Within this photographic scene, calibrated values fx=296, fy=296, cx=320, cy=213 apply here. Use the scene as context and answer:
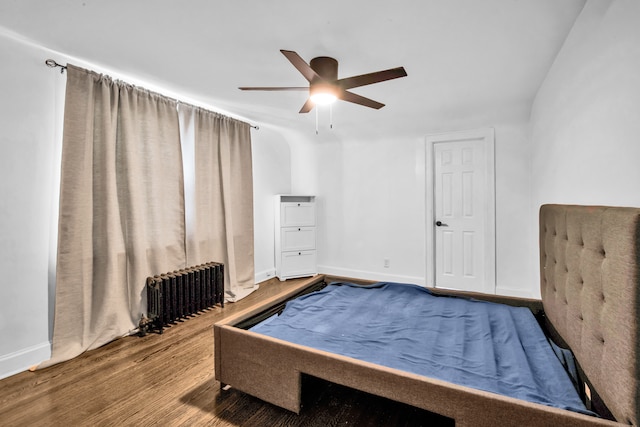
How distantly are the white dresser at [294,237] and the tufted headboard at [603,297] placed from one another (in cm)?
333

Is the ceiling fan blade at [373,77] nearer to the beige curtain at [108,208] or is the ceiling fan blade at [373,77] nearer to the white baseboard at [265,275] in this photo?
the beige curtain at [108,208]

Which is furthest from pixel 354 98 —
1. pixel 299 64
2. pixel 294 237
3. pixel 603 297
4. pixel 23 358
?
pixel 23 358

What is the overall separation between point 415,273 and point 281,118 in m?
2.80

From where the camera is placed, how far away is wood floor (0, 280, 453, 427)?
161 cm

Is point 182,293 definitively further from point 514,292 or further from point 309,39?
point 514,292

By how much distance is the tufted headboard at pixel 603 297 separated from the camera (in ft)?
3.11

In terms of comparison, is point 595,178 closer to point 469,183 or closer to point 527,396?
point 527,396

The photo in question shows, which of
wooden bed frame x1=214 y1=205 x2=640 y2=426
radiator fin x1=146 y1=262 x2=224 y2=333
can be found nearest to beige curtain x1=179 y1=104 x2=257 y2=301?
radiator fin x1=146 y1=262 x2=224 y2=333

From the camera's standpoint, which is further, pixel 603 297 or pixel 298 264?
pixel 298 264

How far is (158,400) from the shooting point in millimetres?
1793

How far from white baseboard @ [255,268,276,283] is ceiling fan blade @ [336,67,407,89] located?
315cm

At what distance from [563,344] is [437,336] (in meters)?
0.65

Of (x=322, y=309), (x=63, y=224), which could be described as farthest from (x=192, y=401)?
(x=63, y=224)

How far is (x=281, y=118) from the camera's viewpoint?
382 centimetres
